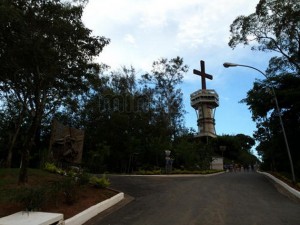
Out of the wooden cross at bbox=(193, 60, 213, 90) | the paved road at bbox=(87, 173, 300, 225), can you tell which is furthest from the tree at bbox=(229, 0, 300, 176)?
the wooden cross at bbox=(193, 60, 213, 90)

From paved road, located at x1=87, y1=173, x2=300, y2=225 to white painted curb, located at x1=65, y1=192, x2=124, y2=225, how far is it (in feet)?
0.85

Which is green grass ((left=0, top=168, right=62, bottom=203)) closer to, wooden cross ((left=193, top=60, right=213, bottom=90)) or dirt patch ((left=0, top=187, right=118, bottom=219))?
dirt patch ((left=0, top=187, right=118, bottom=219))

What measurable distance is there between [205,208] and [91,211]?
154 inches

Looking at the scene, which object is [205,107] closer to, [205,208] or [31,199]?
[205,208]

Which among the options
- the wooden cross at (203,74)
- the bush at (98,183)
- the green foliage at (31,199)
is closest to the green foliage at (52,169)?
the bush at (98,183)

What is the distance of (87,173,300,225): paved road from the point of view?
35.7 ft

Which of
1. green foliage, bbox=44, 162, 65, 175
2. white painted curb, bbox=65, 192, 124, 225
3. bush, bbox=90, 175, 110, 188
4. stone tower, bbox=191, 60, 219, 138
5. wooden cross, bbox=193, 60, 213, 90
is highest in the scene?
wooden cross, bbox=193, 60, 213, 90

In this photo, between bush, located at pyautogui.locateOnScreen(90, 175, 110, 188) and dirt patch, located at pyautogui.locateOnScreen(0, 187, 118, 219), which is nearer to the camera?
dirt patch, located at pyautogui.locateOnScreen(0, 187, 118, 219)

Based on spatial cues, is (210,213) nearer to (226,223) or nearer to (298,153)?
(226,223)

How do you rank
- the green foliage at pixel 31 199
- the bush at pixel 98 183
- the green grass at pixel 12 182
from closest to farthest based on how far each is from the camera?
the green foliage at pixel 31 199
the green grass at pixel 12 182
the bush at pixel 98 183

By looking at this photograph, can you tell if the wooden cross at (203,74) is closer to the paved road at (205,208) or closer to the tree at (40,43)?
the paved road at (205,208)

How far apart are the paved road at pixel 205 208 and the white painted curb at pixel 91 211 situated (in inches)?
10.1

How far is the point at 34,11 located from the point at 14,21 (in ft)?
4.16

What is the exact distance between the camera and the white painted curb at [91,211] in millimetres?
10492
